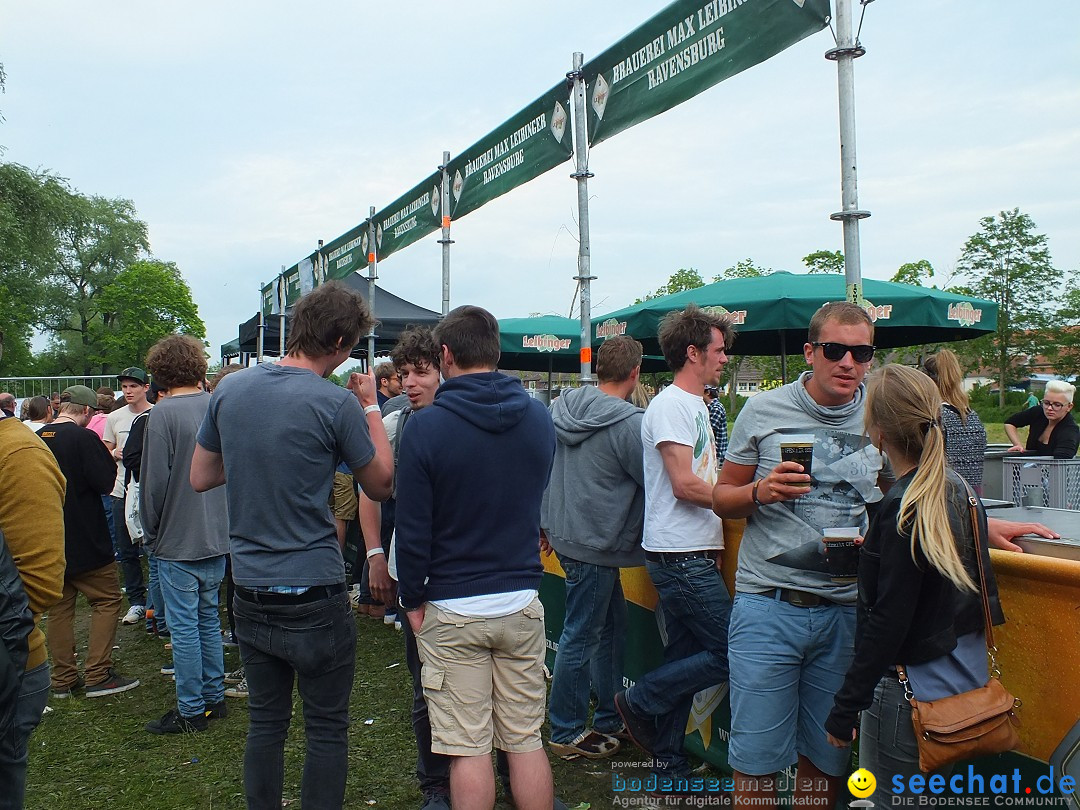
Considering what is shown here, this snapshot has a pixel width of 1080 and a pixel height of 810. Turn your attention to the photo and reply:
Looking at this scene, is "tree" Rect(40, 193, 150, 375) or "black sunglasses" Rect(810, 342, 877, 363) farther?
"tree" Rect(40, 193, 150, 375)

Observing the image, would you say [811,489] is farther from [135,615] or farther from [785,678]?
[135,615]

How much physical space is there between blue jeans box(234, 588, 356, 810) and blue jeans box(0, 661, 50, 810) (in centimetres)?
63

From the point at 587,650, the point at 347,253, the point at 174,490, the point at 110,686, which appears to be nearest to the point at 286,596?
the point at 587,650

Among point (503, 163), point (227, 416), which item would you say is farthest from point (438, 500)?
point (503, 163)

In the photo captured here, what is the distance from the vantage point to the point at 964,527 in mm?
2104

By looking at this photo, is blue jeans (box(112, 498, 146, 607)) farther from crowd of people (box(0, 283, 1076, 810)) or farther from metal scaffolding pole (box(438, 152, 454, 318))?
crowd of people (box(0, 283, 1076, 810))

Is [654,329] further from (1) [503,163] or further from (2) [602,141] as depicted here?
(2) [602,141]

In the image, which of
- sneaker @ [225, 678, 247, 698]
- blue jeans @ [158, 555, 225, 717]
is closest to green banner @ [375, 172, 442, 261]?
blue jeans @ [158, 555, 225, 717]

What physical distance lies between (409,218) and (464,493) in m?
7.34

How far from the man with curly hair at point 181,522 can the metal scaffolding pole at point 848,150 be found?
346cm

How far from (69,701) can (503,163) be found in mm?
4888

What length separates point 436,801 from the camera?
3.39 meters

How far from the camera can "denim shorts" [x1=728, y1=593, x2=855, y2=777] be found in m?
2.71

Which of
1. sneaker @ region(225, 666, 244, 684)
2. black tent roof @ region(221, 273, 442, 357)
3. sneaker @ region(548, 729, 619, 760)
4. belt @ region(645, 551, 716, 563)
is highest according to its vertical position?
black tent roof @ region(221, 273, 442, 357)
